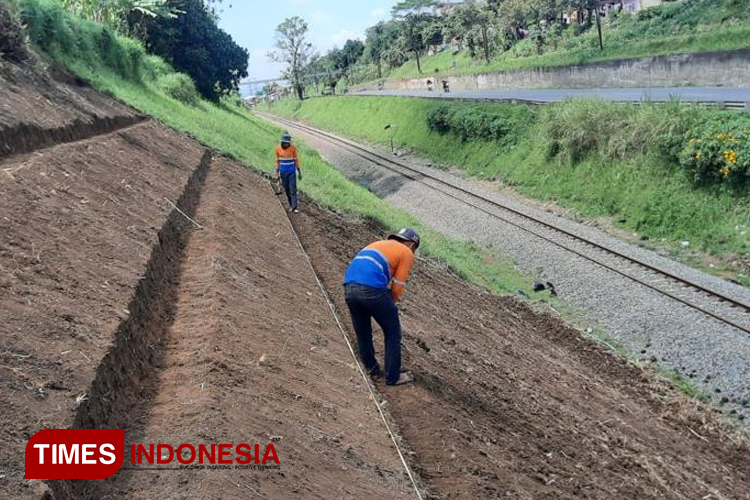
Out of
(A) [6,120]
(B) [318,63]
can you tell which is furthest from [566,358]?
(B) [318,63]

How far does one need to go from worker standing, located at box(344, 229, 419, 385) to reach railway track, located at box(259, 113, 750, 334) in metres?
8.50

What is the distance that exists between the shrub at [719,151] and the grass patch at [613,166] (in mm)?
230

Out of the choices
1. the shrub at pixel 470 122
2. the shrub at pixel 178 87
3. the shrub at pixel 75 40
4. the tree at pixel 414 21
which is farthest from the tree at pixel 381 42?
the shrub at pixel 75 40

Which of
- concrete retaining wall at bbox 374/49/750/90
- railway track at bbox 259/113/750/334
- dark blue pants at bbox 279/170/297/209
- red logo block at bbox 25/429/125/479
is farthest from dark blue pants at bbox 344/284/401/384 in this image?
concrete retaining wall at bbox 374/49/750/90

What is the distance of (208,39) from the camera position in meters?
42.7

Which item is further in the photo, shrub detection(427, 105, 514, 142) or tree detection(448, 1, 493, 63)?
tree detection(448, 1, 493, 63)

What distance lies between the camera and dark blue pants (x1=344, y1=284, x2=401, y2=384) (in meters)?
7.35

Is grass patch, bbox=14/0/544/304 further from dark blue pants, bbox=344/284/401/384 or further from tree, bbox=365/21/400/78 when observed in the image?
tree, bbox=365/21/400/78

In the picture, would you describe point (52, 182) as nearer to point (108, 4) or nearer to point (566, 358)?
point (566, 358)

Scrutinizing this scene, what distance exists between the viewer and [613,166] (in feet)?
80.3

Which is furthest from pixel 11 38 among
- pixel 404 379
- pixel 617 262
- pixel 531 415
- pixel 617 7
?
pixel 617 7

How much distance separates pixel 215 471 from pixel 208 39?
4139 cm

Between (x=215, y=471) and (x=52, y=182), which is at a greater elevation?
(x=52, y=182)

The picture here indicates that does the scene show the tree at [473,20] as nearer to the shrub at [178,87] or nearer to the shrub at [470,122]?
the shrub at [470,122]
